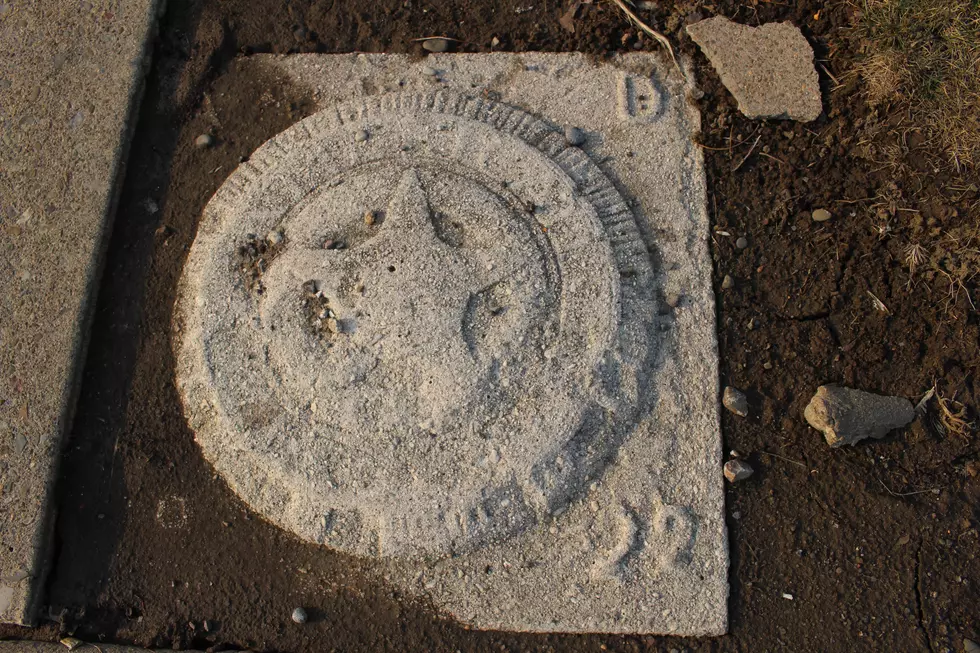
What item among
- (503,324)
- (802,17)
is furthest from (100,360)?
(802,17)

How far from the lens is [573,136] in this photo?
205cm

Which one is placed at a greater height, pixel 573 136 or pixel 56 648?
pixel 573 136

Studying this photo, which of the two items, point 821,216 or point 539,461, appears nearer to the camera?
point 539,461

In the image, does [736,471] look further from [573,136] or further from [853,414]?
[573,136]

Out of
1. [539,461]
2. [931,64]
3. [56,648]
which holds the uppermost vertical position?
[931,64]

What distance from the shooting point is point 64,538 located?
6.27 feet

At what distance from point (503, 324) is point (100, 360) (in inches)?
53.0

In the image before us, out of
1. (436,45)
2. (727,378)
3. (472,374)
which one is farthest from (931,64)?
(472,374)

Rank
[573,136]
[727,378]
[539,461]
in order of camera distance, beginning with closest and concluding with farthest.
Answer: [539,461] → [727,378] → [573,136]

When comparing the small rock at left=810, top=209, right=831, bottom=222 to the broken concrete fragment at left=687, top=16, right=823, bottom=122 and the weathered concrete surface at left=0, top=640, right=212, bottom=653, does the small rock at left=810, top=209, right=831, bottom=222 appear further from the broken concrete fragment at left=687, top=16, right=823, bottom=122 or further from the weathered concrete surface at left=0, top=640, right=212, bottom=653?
the weathered concrete surface at left=0, top=640, right=212, bottom=653

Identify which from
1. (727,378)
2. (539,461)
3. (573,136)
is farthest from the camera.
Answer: (573,136)

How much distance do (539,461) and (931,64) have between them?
1.95 metres

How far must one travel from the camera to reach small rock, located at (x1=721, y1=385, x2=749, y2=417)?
191 cm

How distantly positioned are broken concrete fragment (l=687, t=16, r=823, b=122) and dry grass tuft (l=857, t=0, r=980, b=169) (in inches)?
8.2
